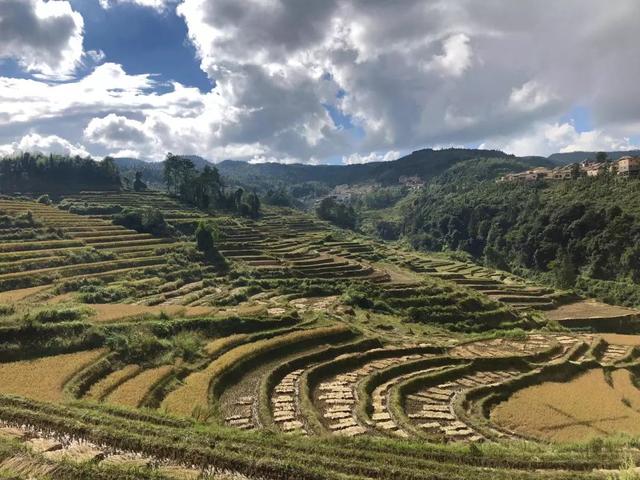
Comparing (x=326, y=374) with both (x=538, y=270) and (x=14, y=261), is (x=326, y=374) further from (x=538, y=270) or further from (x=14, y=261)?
(x=538, y=270)

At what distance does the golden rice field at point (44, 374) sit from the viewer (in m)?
19.0

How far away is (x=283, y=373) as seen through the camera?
85.1 feet

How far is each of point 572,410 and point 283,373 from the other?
15.1m

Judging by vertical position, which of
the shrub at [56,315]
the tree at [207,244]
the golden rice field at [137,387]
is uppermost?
the tree at [207,244]

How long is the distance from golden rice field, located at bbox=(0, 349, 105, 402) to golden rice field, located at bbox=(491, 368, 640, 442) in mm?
19745

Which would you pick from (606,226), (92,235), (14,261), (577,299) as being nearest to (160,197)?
(92,235)

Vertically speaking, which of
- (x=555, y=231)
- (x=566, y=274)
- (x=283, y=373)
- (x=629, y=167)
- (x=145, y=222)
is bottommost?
(x=566, y=274)

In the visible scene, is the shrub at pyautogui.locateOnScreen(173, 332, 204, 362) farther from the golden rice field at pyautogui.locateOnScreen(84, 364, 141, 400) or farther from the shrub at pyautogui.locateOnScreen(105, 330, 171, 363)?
the golden rice field at pyautogui.locateOnScreen(84, 364, 141, 400)

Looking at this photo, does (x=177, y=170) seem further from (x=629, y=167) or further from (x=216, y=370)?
(x=629, y=167)

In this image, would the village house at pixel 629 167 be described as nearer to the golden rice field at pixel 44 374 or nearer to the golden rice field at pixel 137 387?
the golden rice field at pixel 137 387

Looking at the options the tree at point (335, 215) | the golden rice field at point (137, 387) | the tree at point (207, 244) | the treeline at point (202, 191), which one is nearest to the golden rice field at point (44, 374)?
the golden rice field at point (137, 387)

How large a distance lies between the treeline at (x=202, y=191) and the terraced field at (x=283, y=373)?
44072 millimetres

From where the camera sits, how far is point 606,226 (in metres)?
87.8

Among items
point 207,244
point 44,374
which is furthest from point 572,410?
point 207,244
